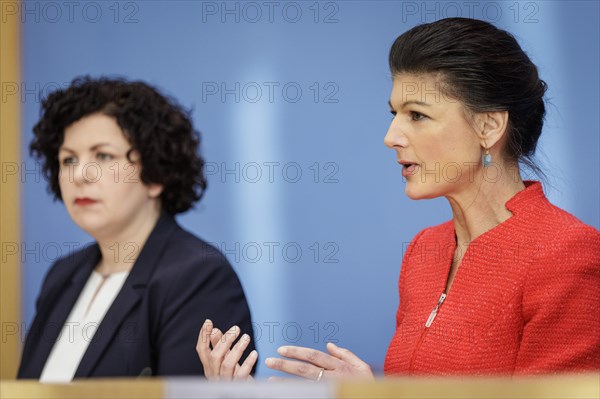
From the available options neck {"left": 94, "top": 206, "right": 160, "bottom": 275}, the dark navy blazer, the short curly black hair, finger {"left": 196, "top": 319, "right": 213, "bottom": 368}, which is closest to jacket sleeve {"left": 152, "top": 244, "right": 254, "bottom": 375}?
the dark navy blazer

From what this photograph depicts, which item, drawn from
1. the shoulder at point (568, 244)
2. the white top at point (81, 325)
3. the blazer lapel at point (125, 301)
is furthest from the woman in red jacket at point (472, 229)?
the white top at point (81, 325)

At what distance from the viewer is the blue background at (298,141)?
2.28 m

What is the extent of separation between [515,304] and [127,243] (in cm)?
113

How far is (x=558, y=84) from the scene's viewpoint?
2.10 m

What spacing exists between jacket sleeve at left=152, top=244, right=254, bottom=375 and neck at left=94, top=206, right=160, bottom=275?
175 millimetres

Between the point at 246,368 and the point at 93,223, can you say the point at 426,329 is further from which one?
the point at 93,223

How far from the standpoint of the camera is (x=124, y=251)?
7.14 ft

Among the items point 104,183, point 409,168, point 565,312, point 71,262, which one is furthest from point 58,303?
point 565,312

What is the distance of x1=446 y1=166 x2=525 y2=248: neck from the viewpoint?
1529 millimetres

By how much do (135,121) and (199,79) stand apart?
1.04ft

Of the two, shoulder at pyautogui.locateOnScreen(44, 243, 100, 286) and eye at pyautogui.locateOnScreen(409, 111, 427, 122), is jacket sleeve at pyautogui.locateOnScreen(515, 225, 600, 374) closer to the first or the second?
eye at pyautogui.locateOnScreen(409, 111, 427, 122)

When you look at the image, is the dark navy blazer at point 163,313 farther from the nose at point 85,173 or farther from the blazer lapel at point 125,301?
the nose at point 85,173

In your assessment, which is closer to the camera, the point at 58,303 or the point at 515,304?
the point at 515,304

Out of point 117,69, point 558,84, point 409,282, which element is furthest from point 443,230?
point 117,69
